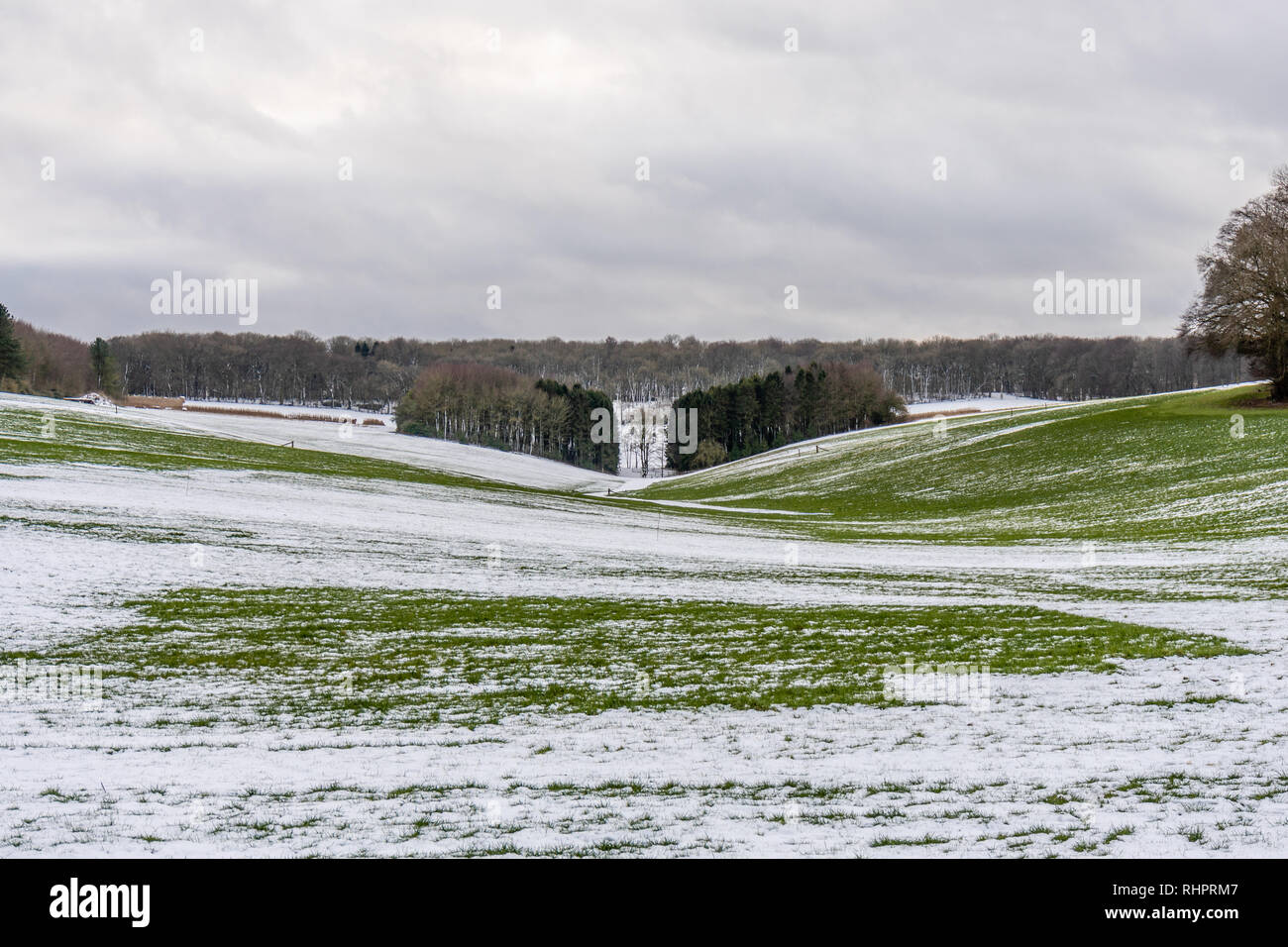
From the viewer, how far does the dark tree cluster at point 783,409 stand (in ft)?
445

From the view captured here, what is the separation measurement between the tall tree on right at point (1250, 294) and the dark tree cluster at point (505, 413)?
101 meters

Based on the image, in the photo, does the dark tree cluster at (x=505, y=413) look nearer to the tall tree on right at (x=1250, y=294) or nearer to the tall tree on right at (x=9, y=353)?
the tall tree on right at (x=9, y=353)

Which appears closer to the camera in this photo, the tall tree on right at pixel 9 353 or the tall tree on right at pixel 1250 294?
the tall tree on right at pixel 1250 294

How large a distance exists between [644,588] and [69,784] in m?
15.4

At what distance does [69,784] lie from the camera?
8.97 meters

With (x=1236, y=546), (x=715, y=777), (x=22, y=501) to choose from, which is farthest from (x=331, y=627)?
(x=1236, y=546)

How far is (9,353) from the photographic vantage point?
10612 centimetres

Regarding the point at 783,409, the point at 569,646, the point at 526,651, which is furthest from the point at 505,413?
the point at 526,651
